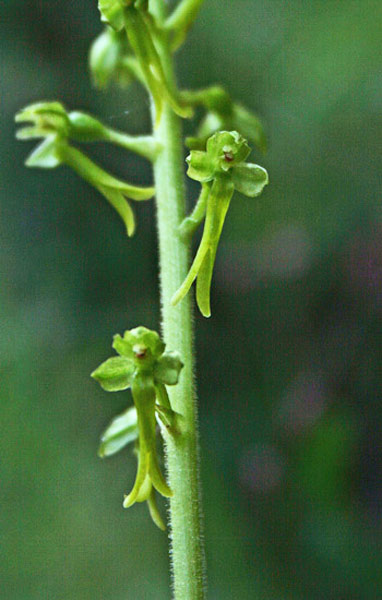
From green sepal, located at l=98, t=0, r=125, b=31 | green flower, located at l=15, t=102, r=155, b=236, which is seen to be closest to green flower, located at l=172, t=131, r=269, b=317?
green flower, located at l=15, t=102, r=155, b=236

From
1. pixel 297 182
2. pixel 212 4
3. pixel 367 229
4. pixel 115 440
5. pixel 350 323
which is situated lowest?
pixel 115 440

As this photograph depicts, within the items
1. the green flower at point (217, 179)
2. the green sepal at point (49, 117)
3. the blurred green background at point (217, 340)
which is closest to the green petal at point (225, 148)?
the green flower at point (217, 179)

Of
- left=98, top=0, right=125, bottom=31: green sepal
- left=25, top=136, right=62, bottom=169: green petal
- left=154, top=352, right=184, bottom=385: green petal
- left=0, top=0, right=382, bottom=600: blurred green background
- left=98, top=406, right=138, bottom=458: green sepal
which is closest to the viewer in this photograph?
left=154, top=352, right=184, bottom=385: green petal

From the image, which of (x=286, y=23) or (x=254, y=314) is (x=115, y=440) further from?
(x=286, y=23)

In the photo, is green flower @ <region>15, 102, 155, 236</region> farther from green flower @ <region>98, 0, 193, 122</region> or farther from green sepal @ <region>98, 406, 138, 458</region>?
green sepal @ <region>98, 406, 138, 458</region>

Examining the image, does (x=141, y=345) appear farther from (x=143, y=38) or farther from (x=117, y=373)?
(x=143, y=38)

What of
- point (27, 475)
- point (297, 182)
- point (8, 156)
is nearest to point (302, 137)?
point (297, 182)

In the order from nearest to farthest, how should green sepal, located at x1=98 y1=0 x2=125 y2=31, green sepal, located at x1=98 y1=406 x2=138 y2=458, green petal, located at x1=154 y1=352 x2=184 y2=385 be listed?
green petal, located at x1=154 y1=352 x2=184 y2=385, green sepal, located at x1=98 y1=0 x2=125 y2=31, green sepal, located at x1=98 y1=406 x2=138 y2=458
